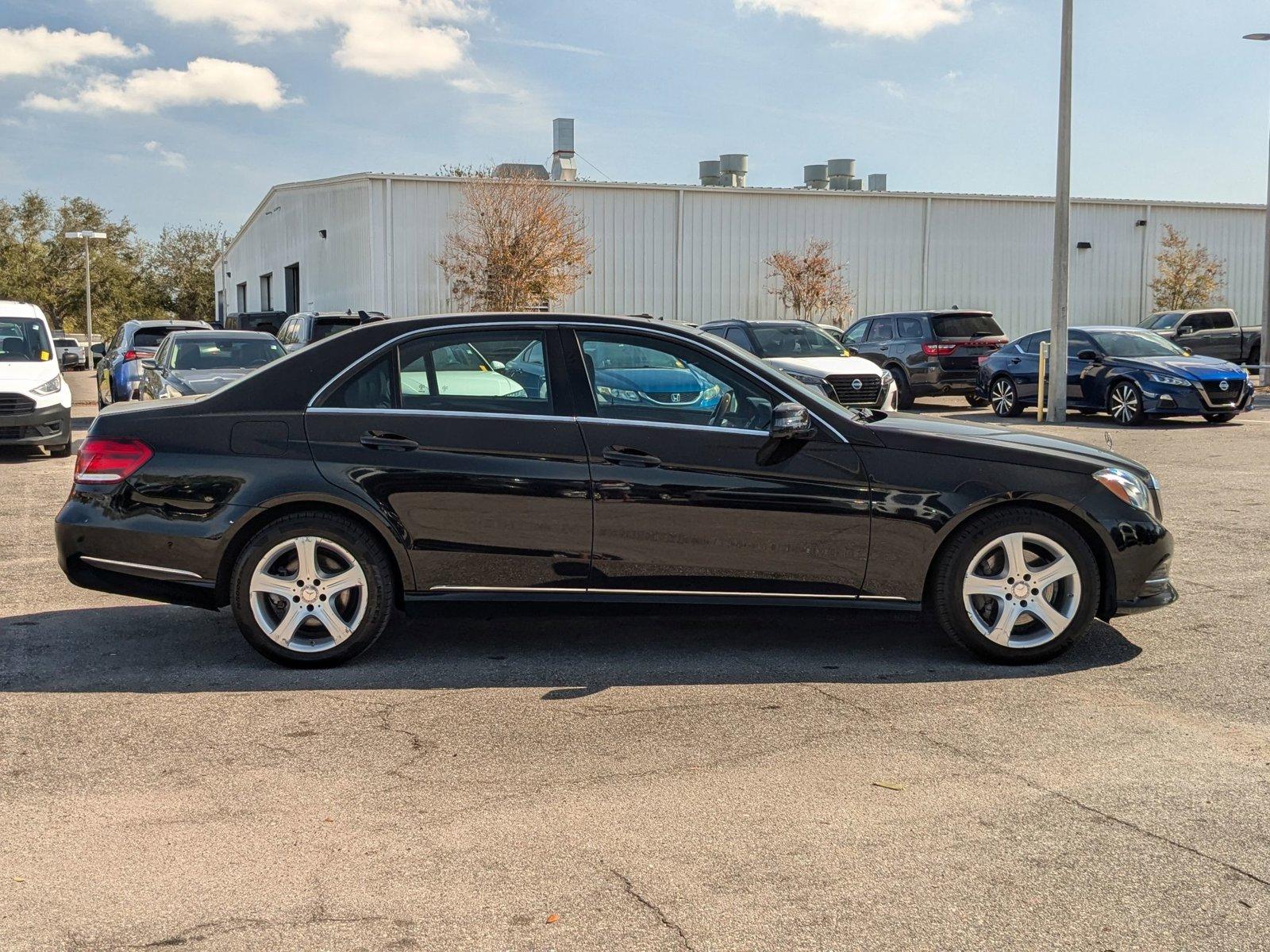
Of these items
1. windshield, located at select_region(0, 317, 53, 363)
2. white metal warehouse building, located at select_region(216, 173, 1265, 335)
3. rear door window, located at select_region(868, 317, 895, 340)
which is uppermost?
white metal warehouse building, located at select_region(216, 173, 1265, 335)

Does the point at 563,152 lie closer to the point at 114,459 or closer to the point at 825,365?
the point at 825,365

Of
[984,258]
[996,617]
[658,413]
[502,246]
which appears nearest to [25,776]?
[658,413]

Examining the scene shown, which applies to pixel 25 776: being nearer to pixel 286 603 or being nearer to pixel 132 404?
pixel 286 603

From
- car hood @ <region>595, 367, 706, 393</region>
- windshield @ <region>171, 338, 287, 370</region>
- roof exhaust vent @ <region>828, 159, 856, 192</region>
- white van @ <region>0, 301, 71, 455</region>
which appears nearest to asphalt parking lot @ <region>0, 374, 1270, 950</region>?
car hood @ <region>595, 367, 706, 393</region>

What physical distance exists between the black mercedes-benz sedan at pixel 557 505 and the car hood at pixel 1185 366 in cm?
1462

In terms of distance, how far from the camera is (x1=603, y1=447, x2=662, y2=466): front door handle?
5.59 m

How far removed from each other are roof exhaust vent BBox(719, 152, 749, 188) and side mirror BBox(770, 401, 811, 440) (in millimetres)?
38351

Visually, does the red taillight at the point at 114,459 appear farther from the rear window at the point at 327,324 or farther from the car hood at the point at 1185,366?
the car hood at the point at 1185,366

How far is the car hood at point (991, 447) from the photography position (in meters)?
5.71

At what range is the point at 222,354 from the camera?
51.3 ft

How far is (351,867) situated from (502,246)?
3256 centimetres

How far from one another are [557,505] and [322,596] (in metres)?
1.12

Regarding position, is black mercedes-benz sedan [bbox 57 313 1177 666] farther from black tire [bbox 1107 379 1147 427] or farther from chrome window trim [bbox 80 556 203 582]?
black tire [bbox 1107 379 1147 427]

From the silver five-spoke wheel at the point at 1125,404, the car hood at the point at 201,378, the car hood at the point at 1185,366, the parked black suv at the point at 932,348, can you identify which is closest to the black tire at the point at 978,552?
the car hood at the point at 201,378
